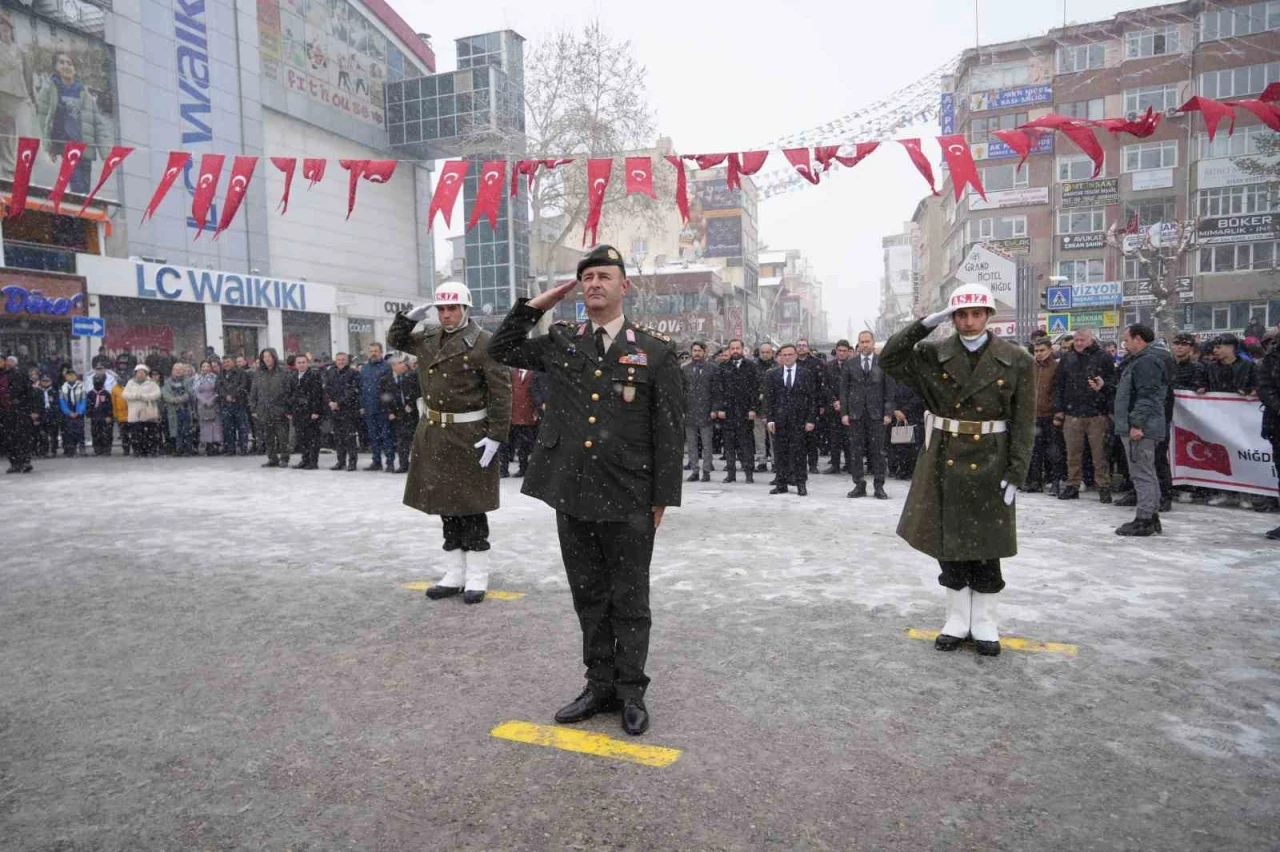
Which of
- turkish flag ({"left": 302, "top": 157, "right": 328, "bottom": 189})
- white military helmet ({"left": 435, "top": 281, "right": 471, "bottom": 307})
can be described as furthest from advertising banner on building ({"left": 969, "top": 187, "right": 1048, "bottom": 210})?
white military helmet ({"left": 435, "top": 281, "right": 471, "bottom": 307})

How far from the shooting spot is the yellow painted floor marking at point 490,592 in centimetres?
590

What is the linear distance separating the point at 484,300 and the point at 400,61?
42.3 ft

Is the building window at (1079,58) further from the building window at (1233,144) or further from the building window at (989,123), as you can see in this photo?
the building window at (1233,144)

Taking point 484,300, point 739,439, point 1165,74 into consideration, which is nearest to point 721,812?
point 739,439

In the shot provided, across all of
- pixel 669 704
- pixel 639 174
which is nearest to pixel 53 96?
pixel 639 174

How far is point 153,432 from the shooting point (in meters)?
17.0

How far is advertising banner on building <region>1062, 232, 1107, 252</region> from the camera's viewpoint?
51.0 meters

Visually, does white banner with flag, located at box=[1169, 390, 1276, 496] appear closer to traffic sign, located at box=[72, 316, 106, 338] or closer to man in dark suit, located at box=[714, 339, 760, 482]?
man in dark suit, located at box=[714, 339, 760, 482]

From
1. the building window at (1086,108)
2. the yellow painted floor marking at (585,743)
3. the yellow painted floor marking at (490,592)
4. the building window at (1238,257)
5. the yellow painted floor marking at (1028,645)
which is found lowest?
the yellow painted floor marking at (1028,645)

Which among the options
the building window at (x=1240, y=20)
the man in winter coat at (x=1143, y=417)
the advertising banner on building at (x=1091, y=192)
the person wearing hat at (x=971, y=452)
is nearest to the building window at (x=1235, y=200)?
the advertising banner on building at (x=1091, y=192)

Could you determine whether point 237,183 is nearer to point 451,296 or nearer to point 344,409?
point 344,409

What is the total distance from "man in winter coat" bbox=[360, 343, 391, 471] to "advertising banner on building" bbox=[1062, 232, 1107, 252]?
49.5 meters

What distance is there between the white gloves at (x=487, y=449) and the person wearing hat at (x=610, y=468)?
1937 millimetres

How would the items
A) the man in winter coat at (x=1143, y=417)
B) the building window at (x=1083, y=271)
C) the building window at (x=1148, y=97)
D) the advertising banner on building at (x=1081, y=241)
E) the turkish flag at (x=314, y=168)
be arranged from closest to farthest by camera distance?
1. the man in winter coat at (x=1143, y=417)
2. the turkish flag at (x=314, y=168)
3. the building window at (x=1148, y=97)
4. the advertising banner on building at (x=1081, y=241)
5. the building window at (x=1083, y=271)
